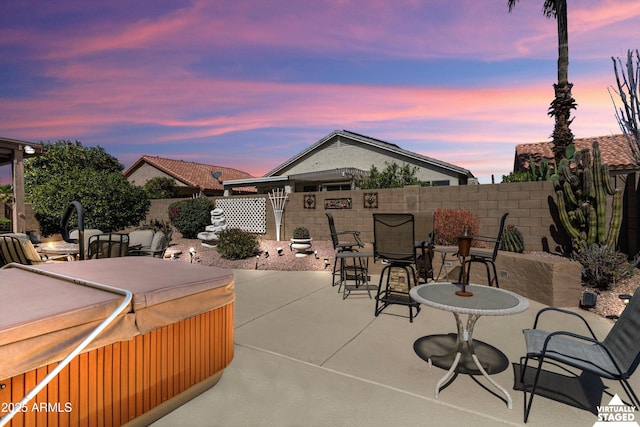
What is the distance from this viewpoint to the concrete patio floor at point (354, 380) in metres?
2.25

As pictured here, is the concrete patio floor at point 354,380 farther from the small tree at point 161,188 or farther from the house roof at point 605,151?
the small tree at point 161,188

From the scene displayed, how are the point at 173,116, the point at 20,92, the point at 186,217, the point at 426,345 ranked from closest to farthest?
the point at 426,345 < the point at 20,92 < the point at 173,116 < the point at 186,217

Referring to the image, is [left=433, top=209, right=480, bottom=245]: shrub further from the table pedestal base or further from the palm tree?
the palm tree

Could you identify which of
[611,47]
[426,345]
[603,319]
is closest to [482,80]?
[611,47]

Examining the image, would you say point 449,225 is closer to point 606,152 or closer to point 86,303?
point 86,303

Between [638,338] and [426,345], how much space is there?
1778mm

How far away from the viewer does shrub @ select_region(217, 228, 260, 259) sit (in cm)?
886

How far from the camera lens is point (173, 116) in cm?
1128

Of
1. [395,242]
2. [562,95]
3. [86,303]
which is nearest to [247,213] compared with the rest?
[395,242]

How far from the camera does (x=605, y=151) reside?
14.4 metres

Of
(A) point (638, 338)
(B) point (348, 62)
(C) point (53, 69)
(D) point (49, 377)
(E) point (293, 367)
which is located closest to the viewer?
(D) point (49, 377)

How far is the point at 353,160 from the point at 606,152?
462 inches

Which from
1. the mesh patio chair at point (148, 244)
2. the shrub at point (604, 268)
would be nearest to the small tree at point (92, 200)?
the mesh patio chair at point (148, 244)

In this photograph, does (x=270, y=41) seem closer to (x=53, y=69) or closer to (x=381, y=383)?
(x=53, y=69)
